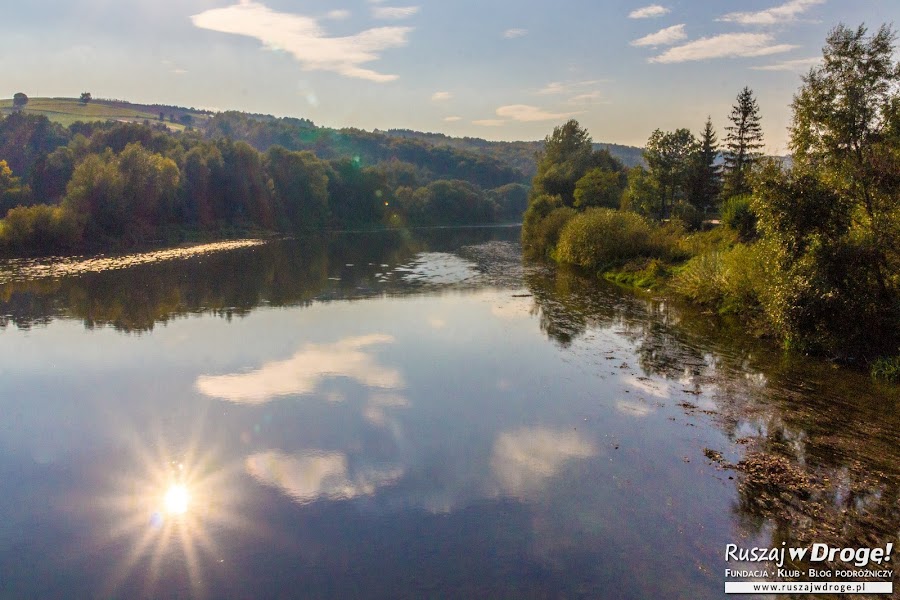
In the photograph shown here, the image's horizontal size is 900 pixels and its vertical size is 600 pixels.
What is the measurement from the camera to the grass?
144 meters

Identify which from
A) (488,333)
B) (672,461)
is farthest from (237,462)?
(488,333)

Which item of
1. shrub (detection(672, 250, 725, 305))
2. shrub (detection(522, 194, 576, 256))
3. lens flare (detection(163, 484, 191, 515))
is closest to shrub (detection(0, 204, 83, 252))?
shrub (detection(522, 194, 576, 256))

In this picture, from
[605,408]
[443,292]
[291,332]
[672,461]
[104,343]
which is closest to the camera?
[672,461]

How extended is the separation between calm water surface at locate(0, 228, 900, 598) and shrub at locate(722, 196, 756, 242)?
13.3 m

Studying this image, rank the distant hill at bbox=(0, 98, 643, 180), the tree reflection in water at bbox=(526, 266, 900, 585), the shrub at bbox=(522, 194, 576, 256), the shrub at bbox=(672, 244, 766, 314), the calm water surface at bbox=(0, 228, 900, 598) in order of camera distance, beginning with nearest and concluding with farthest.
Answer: the calm water surface at bbox=(0, 228, 900, 598)
the tree reflection in water at bbox=(526, 266, 900, 585)
the shrub at bbox=(672, 244, 766, 314)
the shrub at bbox=(522, 194, 576, 256)
the distant hill at bbox=(0, 98, 643, 180)

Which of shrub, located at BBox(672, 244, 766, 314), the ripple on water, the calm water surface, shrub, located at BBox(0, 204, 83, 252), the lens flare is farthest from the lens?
shrub, located at BBox(0, 204, 83, 252)

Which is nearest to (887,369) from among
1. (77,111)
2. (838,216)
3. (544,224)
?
(838,216)

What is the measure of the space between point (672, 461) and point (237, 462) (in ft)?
29.3

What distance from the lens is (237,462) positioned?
12820 mm

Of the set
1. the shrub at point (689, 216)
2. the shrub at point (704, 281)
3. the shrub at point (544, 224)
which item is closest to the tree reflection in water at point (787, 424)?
the shrub at point (704, 281)

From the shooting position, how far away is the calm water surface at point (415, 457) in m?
9.23

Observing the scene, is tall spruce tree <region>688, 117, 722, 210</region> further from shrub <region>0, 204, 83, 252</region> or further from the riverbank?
shrub <region>0, 204, 83, 252</region>

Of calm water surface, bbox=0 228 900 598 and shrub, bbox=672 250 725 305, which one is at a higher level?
shrub, bbox=672 250 725 305

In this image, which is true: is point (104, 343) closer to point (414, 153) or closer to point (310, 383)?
point (310, 383)
